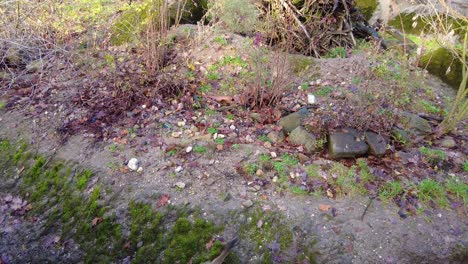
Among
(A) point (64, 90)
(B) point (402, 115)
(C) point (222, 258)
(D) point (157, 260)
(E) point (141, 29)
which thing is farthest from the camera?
(E) point (141, 29)

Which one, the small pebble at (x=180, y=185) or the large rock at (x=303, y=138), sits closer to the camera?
the small pebble at (x=180, y=185)

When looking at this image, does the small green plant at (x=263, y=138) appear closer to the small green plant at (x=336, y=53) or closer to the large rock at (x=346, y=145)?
the large rock at (x=346, y=145)

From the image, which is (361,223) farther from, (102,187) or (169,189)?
(102,187)

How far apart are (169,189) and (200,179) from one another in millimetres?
347

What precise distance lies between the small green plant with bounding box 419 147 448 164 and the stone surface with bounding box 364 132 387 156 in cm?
47

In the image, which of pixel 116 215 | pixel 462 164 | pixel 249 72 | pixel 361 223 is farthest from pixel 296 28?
pixel 116 215

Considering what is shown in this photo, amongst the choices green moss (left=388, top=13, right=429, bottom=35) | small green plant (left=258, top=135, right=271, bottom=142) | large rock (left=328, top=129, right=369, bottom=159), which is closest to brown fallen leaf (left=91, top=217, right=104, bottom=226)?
small green plant (left=258, top=135, right=271, bottom=142)

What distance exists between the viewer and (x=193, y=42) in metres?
6.11

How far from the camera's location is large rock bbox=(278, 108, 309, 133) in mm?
4492

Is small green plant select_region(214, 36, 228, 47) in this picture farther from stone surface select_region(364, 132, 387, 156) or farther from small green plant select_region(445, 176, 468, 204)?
small green plant select_region(445, 176, 468, 204)

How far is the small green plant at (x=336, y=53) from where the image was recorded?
6281 millimetres

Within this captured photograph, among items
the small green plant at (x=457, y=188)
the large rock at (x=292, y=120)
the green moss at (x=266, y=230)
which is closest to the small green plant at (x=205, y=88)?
the large rock at (x=292, y=120)

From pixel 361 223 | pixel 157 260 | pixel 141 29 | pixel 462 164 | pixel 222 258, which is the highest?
pixel 141 29

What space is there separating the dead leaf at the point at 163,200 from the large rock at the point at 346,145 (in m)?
1.92
